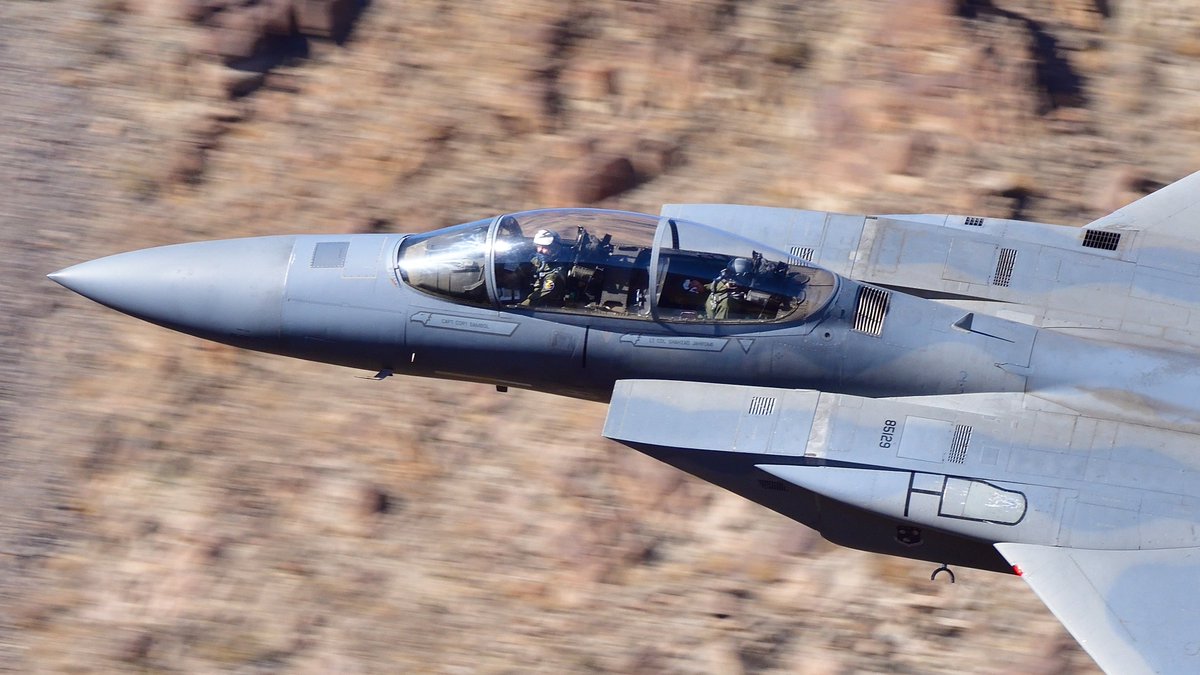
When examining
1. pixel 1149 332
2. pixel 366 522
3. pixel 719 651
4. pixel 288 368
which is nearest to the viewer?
pixel 1149 332

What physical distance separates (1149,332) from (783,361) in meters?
3.34

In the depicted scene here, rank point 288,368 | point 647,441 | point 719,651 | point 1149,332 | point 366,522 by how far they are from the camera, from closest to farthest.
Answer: point 647,441 → point 1149,332 → point 719,651 → point 366,522 → point 288,368

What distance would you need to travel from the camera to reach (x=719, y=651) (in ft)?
37.0

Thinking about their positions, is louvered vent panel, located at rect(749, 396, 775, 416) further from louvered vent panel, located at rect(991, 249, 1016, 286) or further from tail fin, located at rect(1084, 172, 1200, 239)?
tail fin, located at rect(1084, 172, 1200, 239)

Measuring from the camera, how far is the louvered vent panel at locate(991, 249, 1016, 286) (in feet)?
32.7

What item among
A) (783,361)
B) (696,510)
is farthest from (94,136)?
(783,361)

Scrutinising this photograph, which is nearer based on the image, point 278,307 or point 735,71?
point 278,307

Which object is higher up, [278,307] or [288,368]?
[278,307]

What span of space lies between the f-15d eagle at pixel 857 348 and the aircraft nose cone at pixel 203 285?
2 centimetres

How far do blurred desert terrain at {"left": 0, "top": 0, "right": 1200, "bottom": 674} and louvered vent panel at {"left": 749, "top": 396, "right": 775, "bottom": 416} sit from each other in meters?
2.82

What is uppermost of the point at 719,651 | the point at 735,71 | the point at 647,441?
the point at 735,71

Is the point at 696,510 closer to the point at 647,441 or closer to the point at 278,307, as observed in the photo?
the point at 647,441

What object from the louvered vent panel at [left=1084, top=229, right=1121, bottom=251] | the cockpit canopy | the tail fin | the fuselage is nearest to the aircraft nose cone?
the fuselage

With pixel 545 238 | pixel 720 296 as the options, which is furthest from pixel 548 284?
pixel 720 296
